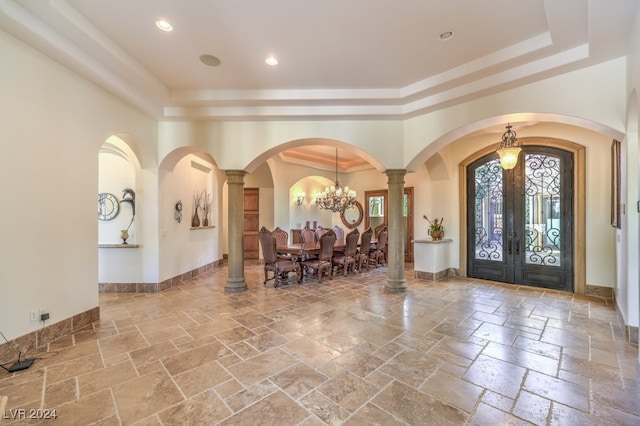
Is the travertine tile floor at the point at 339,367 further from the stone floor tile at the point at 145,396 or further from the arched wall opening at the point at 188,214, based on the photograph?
the arched wall opening at the point at 188,214

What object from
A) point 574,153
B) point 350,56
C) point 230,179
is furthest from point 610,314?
point 230,179

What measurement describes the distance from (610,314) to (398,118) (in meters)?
4.08

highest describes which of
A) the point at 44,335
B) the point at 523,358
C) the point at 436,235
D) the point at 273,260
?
the point at 436,235

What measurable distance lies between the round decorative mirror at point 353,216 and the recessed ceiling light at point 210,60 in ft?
22.8

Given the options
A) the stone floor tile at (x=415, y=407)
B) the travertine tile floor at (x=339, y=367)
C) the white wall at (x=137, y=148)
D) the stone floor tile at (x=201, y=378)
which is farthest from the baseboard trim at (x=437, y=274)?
the stone floor tile at (x=201, y=378)

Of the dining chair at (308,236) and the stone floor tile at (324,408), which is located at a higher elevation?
the dining chair at (308,236)

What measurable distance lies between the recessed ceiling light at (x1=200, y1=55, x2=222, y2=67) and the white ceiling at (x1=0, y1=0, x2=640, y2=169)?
0.06 metres

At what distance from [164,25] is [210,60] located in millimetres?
675

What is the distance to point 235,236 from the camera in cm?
510

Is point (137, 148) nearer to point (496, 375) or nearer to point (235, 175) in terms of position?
point (235, 175)

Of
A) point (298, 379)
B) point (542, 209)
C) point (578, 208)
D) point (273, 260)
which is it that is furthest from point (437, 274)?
point (298, 379)

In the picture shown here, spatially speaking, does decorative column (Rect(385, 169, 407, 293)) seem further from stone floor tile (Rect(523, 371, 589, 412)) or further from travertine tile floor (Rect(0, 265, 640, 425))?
stone floor tile (Rect(523, 371, 589, 412))

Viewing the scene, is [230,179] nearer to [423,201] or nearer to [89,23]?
[89,23]

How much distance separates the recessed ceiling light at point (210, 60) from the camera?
340 centimetres
